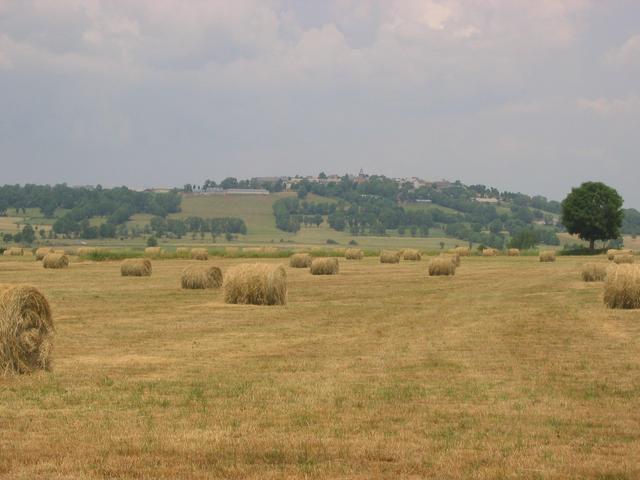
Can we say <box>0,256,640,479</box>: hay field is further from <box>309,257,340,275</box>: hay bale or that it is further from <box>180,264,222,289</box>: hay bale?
<box>309,257,340,275</box>: hay bale

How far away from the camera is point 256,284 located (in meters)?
32.0

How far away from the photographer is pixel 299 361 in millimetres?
18438

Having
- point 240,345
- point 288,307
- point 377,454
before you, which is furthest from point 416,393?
point 288,307

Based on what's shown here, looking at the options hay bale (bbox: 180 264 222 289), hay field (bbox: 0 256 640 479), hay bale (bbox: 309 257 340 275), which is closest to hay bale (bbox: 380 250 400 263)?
hay bale (bbox: 309 257 340 275)

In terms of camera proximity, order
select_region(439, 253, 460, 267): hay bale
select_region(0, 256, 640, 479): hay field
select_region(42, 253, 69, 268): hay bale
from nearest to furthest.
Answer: select_region(0, 256, 640, 479): hay field, select_region(42, 253, 69, 268): hay bale, select_region(439, 253, 460, 267): hay bale

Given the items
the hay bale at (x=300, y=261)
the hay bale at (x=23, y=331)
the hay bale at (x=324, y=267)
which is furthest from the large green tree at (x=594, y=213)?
the hay bale at (x=23, y=331)

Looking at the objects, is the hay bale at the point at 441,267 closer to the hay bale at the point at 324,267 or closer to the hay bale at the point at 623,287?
the hay bale at the point at 324,267

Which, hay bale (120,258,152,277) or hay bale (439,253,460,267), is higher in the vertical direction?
hay bale (439,253,460,267)

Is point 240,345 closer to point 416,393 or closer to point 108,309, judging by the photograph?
point 416,393

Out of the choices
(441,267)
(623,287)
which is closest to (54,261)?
(441,267)

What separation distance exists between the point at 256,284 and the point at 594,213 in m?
72.1

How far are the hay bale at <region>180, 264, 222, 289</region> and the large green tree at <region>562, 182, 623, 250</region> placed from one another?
213ft

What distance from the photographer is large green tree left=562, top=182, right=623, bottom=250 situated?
9775 cm

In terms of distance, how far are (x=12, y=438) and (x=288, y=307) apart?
20.0 metres
